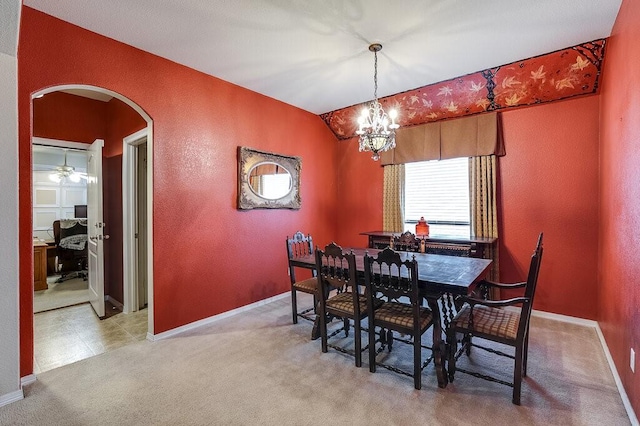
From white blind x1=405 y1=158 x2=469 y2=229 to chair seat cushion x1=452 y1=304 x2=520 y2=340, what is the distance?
195 cm

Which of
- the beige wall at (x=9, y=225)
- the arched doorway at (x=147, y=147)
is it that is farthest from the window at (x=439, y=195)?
the beige wall at (x=9, y=225)

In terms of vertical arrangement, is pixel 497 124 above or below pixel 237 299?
above

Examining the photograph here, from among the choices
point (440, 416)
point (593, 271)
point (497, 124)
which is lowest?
point (440, 416)

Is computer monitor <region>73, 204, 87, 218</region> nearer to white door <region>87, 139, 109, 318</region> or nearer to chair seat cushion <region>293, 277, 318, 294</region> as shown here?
white door <region>87, 139, 109, 318</region>

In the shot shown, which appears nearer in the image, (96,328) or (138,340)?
(138,340)

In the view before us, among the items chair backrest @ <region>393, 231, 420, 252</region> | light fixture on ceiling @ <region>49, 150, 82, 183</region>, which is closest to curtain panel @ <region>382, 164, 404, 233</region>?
chair backrest @ <region>393, 231, 420, 252</region>

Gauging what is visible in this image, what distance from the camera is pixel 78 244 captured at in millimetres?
5336

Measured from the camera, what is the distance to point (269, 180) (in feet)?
13.2

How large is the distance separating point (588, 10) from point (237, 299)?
4219 millimetres

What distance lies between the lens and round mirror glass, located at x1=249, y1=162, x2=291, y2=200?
3.82 metres

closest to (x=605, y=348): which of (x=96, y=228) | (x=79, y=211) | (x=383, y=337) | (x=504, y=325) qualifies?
(x=504, y=325)

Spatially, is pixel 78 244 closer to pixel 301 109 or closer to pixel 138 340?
pixel 138 340

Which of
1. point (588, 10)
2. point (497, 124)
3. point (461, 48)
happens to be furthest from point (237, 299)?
point (588, 10)

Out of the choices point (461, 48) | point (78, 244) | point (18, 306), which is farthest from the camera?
point (78, 244)
